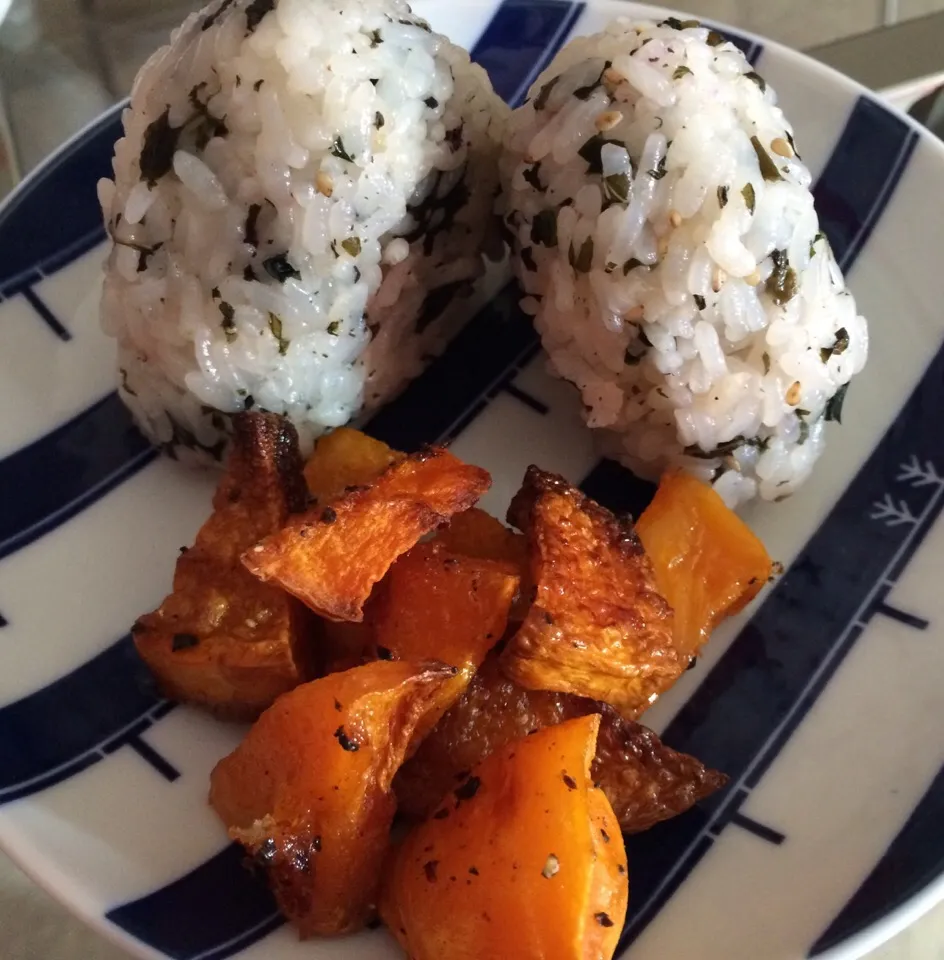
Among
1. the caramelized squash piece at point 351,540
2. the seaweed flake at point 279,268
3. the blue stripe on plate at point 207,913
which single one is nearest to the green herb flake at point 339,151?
the seaweed flake at point 279,268

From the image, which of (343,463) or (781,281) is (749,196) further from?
(343,463)

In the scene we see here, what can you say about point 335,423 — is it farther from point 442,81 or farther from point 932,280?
point 932,280

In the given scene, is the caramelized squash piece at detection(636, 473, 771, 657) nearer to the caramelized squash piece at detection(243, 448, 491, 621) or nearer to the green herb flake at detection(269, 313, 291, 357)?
the caramelized squash piece at detection(243, 448, 491, 621)

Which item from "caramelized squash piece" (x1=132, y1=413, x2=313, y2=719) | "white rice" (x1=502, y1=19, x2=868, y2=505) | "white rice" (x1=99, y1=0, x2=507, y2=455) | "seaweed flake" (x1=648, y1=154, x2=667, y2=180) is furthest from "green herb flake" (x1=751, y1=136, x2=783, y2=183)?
"caramelized squash piece" (x1=132, y1=413, x2=313, y2=719)

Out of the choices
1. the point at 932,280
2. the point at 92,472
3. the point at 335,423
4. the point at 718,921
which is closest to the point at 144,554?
the point at 92,472

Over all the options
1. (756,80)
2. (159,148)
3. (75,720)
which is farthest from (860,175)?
(75,720)
